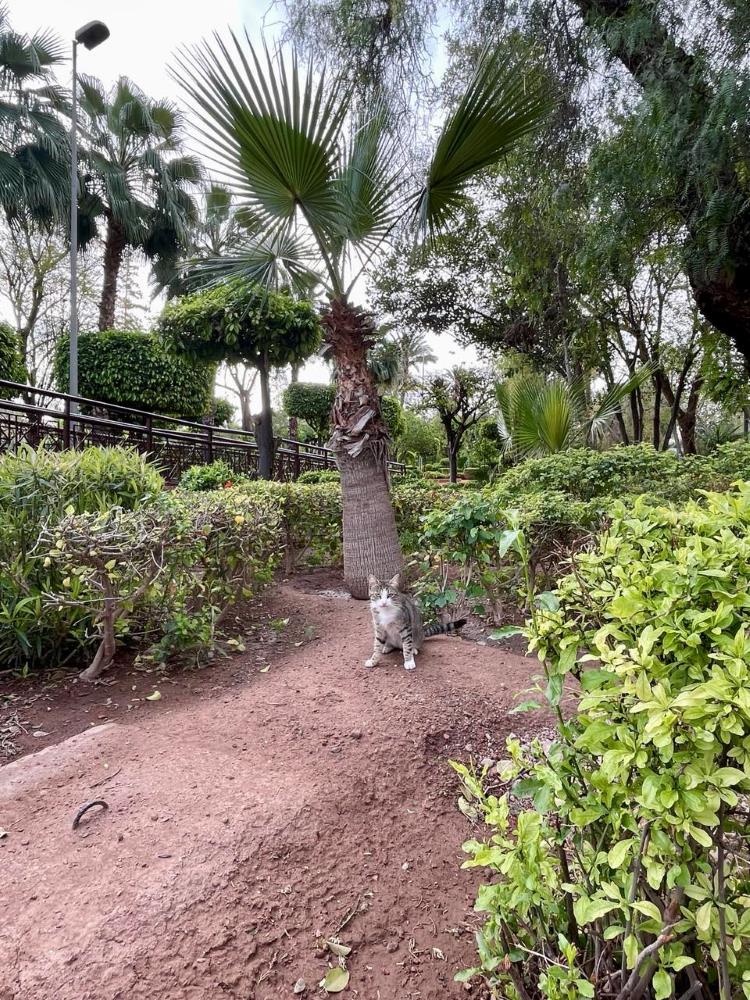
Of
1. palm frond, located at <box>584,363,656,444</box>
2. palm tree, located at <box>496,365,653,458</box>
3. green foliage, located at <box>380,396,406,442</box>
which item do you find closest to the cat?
palm tree, located at <box>496,365,653,458</box>

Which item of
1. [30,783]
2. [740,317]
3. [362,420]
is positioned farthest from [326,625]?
[740,317]

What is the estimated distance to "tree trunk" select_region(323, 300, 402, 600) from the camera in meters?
4.14

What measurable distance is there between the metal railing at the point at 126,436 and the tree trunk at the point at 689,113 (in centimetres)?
342

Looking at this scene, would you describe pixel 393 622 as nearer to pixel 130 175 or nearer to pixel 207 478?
pixel 207 478

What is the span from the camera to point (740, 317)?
4.64 metres

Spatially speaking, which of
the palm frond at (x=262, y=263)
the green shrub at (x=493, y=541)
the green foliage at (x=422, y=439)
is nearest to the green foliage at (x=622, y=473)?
the green shrub at (x=493, y=541)

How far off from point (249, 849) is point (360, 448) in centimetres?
290

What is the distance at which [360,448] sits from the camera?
4090 millimetres

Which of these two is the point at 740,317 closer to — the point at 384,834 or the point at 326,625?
the point at 326,625

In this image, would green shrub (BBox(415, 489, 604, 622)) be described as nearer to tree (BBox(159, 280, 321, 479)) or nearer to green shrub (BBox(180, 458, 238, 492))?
green shrub (BBox(180, 458, 238, 492))

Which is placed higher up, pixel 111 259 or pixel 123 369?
pixel 111 259

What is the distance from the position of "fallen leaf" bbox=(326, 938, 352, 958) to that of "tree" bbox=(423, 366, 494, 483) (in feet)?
37.8

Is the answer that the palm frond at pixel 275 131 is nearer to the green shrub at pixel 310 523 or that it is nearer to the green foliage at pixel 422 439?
the green shrub at pixel 310 523

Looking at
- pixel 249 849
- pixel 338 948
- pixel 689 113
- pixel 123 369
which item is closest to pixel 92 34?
pixel 123 369
